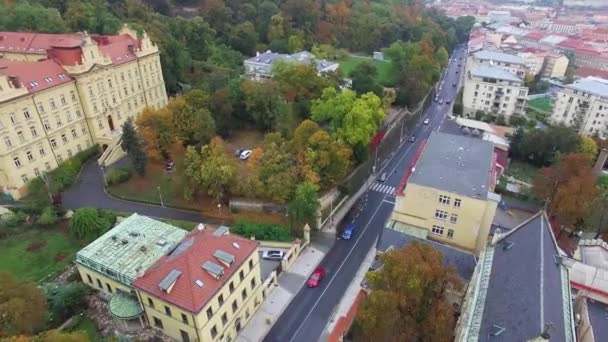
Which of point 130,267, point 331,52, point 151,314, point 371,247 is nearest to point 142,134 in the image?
point 130,267

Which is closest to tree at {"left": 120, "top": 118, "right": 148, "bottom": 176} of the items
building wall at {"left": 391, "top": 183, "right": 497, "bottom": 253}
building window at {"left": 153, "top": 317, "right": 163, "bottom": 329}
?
building window at {"left": 153, "top": 317, "right": 163, "bottom": 329}

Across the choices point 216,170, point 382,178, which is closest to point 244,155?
point 216,170

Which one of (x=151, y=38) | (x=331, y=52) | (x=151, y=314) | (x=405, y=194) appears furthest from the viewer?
(x=331, y=52)

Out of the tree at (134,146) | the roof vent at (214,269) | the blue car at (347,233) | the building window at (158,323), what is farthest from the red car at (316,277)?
the tree at (134,146)

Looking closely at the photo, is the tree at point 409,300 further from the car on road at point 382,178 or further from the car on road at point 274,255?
the car on road at point 382,178

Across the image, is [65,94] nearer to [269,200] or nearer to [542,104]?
[269,200]

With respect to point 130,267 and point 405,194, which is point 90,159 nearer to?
point 130,267
